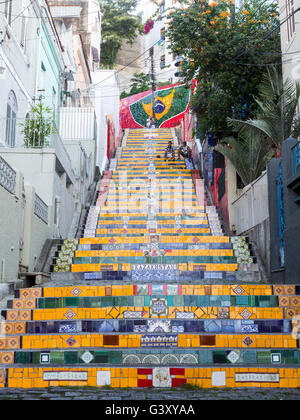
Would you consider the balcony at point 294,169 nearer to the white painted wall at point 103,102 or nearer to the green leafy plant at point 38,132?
the green leafy plant at point 38,132

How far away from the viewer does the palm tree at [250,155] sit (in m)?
11.2

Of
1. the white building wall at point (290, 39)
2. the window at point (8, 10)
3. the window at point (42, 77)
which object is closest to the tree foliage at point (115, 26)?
the window at point (42, 77)

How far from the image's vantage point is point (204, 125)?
1463 centimetres

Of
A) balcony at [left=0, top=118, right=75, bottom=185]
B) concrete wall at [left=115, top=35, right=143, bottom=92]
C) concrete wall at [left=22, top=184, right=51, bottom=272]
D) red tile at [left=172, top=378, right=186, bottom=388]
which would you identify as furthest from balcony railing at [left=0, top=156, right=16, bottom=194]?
concrete wall at [left=115, top=35, right=143, bottom=92]

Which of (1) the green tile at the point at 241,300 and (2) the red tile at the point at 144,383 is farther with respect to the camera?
(1) the green tile at the point at 241,300

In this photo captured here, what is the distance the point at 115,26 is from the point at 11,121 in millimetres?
33383

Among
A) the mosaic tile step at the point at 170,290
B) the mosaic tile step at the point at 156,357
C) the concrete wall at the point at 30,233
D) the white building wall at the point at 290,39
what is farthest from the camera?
the white building wall at the point at 290,39

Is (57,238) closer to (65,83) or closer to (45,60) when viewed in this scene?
(45,60)

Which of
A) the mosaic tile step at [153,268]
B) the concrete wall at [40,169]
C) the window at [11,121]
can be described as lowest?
the mosaic tile step at [153,268]

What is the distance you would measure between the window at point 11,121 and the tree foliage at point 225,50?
499 cm

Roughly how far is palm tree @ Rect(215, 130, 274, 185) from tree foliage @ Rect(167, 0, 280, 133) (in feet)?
6.96

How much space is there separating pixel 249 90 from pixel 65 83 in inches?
424

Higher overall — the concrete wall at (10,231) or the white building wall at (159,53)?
the white building wall at (159,53)
